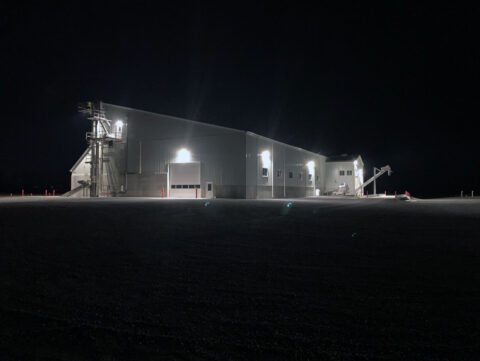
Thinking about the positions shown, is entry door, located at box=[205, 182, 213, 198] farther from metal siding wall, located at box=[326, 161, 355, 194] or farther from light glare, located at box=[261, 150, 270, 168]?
metal siding wall, located at box=[326, 161, 355, 194]

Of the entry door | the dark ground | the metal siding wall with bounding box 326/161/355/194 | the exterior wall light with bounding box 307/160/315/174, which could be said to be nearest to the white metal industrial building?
the entry door

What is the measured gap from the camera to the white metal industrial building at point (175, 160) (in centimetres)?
2969

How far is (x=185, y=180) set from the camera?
3152 centimetres

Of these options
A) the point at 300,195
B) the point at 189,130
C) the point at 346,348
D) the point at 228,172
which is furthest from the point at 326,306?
the point at 300,195

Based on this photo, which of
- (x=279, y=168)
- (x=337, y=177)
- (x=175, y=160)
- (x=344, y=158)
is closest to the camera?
(x=175, y=160)

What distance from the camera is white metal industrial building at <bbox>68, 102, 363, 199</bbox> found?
1169 inches

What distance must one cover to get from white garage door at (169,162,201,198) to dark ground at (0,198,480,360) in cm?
2336

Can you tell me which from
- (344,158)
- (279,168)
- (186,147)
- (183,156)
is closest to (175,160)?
(183,156)

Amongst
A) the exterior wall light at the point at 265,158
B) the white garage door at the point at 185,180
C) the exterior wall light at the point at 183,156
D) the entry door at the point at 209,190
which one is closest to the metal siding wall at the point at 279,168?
the exterior wall light at the point at 265,158

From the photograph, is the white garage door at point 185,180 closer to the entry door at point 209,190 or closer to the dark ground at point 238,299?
the entry door at point 209,190

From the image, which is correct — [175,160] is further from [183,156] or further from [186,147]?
[186,147]

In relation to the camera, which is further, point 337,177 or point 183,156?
point 337,177

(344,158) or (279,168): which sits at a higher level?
(344,158)

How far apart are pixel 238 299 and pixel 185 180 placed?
28.0 meters
